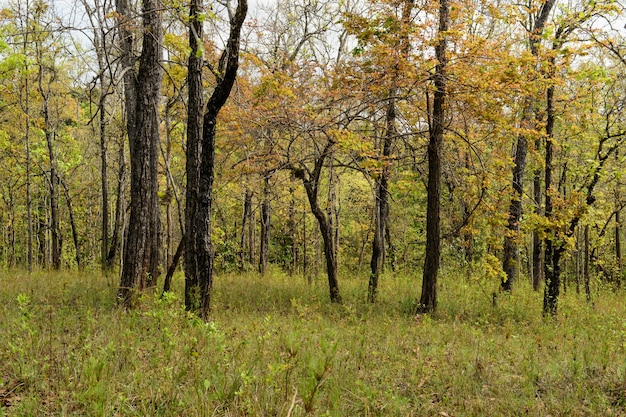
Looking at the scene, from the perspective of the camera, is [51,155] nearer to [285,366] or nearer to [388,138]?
[388,138]

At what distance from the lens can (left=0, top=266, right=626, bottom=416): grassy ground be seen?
3551mm

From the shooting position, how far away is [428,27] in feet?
26.5

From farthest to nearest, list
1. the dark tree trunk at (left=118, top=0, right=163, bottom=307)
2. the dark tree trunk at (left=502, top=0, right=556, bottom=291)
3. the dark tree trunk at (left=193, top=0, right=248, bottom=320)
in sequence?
the dark tree trunk at (left=502, top=0, right=556, bottom=291) → the dark tree trunk at (left=118, top=0, right=163, bottom=307) → the dark tree trunk at (left=193, top=0, right=248, bottom=320)

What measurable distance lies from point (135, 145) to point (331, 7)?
11436 mm

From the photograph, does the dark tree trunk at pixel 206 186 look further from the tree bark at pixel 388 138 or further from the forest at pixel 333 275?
the tree bark at pixel 388 138

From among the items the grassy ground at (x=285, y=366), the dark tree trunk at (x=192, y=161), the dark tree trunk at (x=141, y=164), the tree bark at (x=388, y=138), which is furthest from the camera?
the tree bark at (x=388, y=138)

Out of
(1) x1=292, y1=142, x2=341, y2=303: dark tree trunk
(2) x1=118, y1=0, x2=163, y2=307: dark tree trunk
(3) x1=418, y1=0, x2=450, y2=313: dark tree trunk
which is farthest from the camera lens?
(1) x1=292, y1=142, x2=341, y2=303: dark tree trunk

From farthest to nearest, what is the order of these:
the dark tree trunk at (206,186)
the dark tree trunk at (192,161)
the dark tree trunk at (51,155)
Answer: the dark tree trunk at (51,155) < the dark tree trunk at (192,161) < the dark tree trunk at (206,186)

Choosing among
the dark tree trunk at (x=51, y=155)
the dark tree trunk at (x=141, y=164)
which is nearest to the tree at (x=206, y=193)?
the dark tree trunk at (x=141, y=164)

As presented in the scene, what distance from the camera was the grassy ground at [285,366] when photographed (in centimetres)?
355

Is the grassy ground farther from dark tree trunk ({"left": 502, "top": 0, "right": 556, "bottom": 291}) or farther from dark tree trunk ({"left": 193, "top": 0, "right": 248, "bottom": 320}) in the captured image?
dark tree trunk ({"left": 502, "top": 0, "right": 556, "bottom": 291})

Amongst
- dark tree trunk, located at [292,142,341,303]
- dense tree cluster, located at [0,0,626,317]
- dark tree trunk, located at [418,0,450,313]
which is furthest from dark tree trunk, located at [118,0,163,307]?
dark tree trunk, located at [418,0,450,313]

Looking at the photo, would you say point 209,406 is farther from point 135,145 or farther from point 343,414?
point 135,145

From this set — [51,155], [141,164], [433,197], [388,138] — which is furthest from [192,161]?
[51,155]
